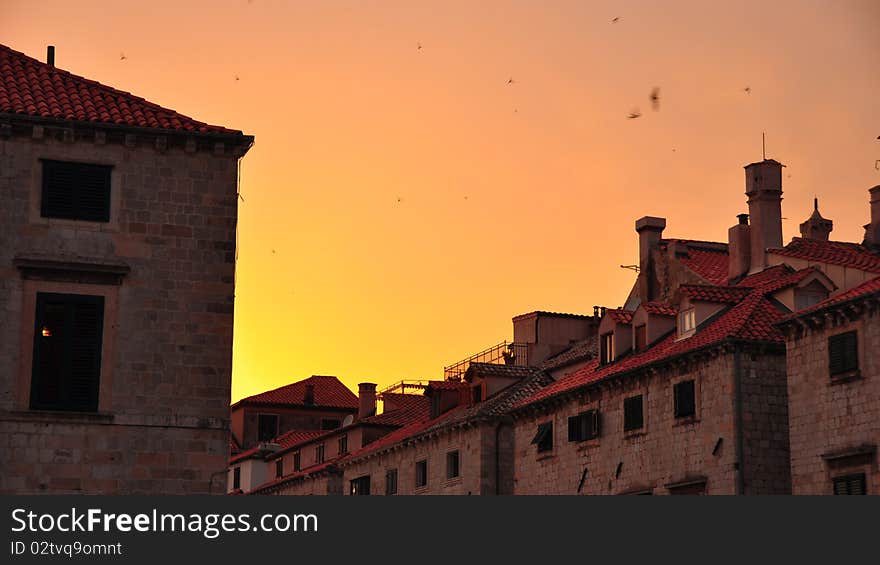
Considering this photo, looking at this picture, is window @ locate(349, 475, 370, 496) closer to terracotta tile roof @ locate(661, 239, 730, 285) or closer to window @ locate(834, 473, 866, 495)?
terracotta tile roof @ locate(661, 239, 730, 285)

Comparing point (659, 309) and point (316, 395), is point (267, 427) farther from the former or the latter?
point (659, 309)

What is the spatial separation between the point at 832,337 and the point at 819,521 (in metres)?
20.8

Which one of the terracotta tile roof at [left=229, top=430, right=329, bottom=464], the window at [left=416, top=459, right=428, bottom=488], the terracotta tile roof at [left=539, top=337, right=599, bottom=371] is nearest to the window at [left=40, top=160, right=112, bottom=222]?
the terracotta tile roof at [left=539, top=337, right=599, bottom=371]

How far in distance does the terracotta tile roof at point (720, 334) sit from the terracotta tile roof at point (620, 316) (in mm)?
1246

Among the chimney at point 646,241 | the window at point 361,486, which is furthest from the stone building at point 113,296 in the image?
the window at point 361,486

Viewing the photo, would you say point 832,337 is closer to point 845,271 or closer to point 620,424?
point 845,271

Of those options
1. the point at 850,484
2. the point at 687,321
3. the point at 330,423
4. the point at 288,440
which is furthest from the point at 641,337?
the point at 330,423

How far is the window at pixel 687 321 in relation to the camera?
50375 mm

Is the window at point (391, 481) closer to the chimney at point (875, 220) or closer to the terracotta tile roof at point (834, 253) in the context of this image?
the terracotta tile roof at point (834, 253)

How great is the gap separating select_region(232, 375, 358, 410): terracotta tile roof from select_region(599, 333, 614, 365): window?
39.4 m

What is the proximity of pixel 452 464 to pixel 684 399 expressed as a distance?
629 inches

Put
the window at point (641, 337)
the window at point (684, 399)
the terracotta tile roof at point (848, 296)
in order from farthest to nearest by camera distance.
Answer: the window at point (641, 337) < the window at point (684, 399) < the terracotta tile roof at point (848, 296)

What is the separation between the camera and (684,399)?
4869 cm

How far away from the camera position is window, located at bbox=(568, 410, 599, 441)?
53375mm
